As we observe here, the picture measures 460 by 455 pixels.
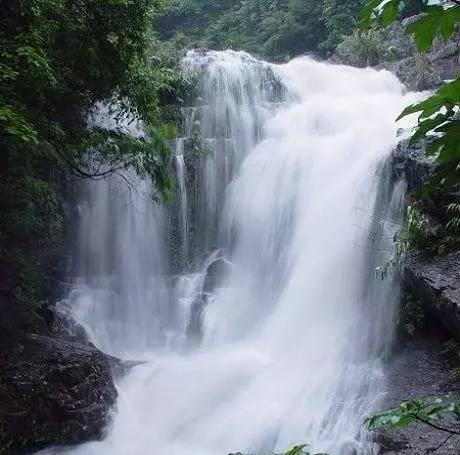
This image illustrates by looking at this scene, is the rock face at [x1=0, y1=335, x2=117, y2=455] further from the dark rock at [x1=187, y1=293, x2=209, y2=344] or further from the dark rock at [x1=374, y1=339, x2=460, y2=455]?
the dark rock at [x1=374, y1=339, x2=460, y2=455]

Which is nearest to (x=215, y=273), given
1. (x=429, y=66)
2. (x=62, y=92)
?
(x=62, y=92)

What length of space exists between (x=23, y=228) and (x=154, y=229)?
4.50m

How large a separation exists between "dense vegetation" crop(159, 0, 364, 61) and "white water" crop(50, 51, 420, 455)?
7.49 meters

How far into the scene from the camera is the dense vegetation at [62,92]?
16.9ft

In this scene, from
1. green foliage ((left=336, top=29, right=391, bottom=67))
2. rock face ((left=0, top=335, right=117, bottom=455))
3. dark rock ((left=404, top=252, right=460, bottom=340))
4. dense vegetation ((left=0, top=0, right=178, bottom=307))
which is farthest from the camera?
green foliage ((left=336, top=29, right=391, bottom=67))

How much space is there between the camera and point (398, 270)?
7410 millimetres

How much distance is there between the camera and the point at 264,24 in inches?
868

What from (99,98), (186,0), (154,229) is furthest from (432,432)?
(186,0)

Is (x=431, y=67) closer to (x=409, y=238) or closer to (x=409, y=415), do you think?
(x=409, y=238)

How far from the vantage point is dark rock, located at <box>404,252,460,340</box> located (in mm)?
6328

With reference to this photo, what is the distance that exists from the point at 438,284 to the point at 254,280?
4382 millimetres

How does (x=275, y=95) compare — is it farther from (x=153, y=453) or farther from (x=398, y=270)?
(x=153, y=453)

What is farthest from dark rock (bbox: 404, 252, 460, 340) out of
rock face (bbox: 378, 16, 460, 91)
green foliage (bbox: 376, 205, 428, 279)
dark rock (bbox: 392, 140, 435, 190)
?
rock face (bbox: 378, 16, 460, 91)

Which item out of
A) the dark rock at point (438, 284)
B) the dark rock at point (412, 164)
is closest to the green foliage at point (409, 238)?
the dark rock at point (438, 284)
